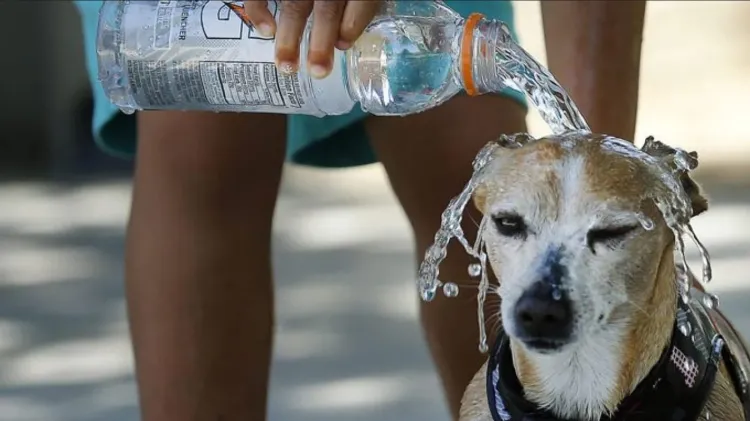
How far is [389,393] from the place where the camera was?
79.4 inches

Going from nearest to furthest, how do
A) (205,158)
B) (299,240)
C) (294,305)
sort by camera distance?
(205,158), (294,305), (299,240)

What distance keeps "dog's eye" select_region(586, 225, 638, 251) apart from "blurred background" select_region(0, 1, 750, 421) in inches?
38.3

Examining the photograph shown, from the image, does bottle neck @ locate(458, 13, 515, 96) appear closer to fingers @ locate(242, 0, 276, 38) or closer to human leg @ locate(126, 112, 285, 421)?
fingers @ locate(242, 0, 276, 38)

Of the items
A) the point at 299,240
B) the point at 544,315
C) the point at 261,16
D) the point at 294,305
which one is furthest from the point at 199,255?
the point at 299,240

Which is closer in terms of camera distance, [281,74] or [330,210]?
[281,74]

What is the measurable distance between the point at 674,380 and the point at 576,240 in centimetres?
15

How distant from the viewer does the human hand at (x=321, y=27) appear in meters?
0.98

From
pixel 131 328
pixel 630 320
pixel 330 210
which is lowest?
pixel 330 210

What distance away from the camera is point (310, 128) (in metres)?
1.40

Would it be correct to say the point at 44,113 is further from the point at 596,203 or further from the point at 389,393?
the point at 596,203

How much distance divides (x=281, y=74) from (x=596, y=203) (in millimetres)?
310

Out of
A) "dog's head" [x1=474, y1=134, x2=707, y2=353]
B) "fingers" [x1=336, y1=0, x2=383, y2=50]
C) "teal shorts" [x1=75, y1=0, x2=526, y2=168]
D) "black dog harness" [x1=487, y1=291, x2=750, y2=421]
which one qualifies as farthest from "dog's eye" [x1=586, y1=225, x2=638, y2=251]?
"teal shorts" [x1=75, y1=0, x2=526, y2=168]

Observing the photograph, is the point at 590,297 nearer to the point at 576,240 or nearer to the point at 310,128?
the point at 576,240

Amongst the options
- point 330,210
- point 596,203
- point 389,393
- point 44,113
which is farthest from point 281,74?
point 44,113
